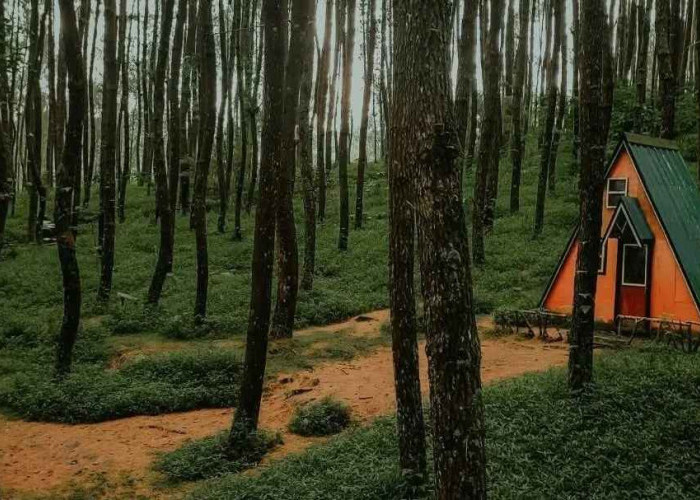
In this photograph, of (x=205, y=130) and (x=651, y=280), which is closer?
(x=651, y=280)

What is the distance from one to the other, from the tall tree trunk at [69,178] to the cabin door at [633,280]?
475 inches

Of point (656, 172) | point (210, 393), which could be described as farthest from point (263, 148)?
point (656, 172)

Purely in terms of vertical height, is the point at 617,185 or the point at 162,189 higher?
the point at 617,185

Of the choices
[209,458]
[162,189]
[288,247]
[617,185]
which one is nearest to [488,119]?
[617,185]

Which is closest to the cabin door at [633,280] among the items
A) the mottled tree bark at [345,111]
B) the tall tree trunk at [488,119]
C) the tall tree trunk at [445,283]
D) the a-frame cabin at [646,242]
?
the a-frame cabin at [646,242]

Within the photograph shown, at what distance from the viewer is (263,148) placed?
789cm

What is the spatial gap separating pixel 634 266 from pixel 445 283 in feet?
38.9

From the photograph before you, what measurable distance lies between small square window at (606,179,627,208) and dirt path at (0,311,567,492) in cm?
421

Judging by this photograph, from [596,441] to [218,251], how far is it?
17.7 metres

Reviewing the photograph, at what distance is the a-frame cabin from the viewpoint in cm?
1324

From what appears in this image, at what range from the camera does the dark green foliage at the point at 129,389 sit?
9.84 m

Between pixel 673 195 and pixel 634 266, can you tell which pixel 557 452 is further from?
pixel 673 195

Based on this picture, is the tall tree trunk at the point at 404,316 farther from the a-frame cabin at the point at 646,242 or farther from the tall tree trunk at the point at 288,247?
the a-frame cabin at the point at 646,242

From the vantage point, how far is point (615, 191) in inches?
575
